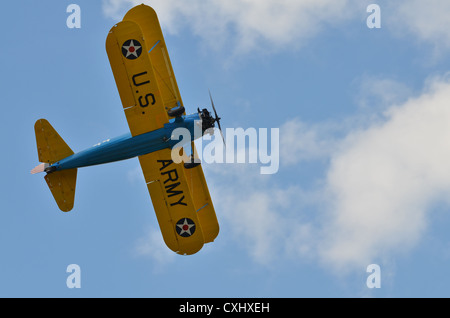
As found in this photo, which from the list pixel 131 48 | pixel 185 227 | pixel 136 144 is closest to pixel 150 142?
pixel 136 144

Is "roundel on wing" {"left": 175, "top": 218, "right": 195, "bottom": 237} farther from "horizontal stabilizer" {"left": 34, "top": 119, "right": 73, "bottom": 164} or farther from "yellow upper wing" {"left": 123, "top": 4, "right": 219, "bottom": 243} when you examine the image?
"horizontal stabilizer" {"left": 34, "top": 119, "right": 73, "bottom": 164}

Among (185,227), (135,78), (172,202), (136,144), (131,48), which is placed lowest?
(185,227)

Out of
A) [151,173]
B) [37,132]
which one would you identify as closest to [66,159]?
[37,132]

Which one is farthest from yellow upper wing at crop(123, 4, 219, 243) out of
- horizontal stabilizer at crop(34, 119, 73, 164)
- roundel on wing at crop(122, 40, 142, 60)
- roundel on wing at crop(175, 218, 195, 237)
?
horizontal stabilizer at crop(34, 119, 73, 164)

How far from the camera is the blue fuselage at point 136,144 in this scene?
93.7 ft

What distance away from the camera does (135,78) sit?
91.9 ft

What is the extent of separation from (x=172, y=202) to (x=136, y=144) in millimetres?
2830

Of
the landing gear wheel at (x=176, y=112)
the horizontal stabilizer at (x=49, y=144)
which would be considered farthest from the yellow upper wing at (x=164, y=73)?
the horizontal stabilizer at (x=49, y=144)

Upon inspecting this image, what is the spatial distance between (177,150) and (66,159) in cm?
465

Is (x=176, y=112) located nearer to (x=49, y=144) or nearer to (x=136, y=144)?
(x=136, y=144)

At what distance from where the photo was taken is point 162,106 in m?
28.3

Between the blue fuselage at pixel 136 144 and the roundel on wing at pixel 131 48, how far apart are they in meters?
2.99

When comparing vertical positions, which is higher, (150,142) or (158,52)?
(158,52)

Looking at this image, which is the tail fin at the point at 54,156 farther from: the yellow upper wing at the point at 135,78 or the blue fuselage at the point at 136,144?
the yellow upper wing at the point at 135,78
